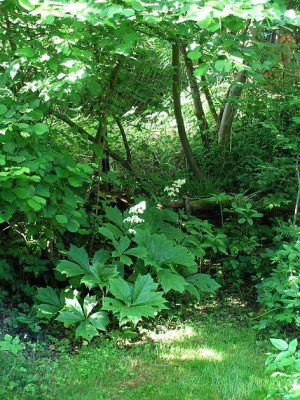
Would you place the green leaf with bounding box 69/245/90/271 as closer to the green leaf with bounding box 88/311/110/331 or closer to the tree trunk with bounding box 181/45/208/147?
the green leaf with bounding box 88/311/110/331

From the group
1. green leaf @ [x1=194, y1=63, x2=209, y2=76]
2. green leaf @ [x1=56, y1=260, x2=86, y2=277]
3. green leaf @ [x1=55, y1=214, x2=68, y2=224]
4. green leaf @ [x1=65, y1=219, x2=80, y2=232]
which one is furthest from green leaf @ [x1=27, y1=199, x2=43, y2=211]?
green leaf @ [x1=194, y1=63, x2=209, y2=76]

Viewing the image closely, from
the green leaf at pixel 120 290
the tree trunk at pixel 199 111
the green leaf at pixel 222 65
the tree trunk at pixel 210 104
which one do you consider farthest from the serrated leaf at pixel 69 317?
the tree trunk at pixel 210 104

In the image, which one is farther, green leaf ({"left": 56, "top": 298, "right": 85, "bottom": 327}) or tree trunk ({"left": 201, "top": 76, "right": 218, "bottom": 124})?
tree trunk ({"left": 201, "top": 76, "right": 218, "bottom": 124})

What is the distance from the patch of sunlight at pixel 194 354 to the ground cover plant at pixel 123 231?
0.02 m

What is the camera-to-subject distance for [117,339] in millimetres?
4574

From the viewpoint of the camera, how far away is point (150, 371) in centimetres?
407

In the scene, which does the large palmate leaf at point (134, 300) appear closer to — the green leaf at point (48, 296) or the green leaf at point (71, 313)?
the green leaf at point (71, 313)

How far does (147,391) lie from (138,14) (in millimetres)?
2641

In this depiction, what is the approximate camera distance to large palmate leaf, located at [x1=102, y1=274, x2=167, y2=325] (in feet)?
13.7

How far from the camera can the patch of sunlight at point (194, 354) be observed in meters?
4.31

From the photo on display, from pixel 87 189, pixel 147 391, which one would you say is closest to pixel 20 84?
pixel 87 189

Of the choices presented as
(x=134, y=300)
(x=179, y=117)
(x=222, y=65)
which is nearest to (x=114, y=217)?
(x=134, y=300)

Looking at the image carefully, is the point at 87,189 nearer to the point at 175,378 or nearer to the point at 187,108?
the point at 175,378

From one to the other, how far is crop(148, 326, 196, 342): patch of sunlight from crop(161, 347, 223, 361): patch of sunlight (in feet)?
0.75
